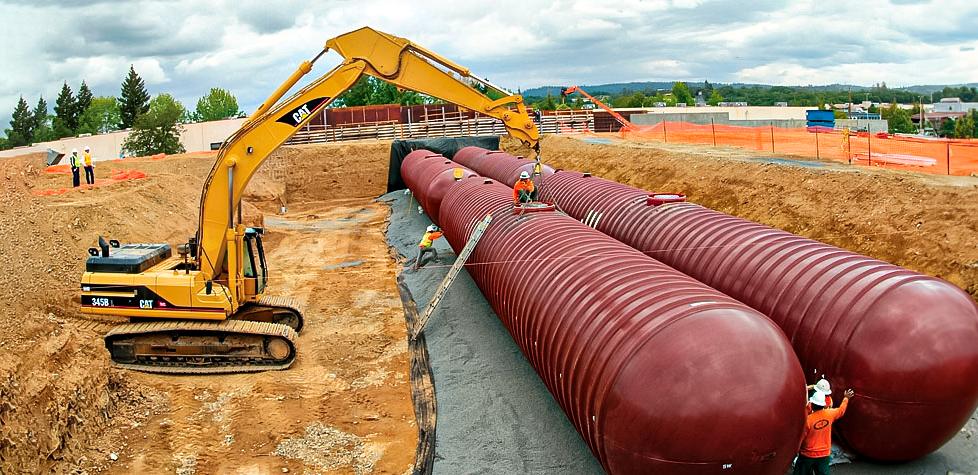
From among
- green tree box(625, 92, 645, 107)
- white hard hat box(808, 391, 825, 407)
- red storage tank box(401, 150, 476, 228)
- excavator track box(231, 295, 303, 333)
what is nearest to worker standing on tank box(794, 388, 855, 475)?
white hard hat box(808, 391, 825, 407)

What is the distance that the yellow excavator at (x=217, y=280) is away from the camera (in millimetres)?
12766

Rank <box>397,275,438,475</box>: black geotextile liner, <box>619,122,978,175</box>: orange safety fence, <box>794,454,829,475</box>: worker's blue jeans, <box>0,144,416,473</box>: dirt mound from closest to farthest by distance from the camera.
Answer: <box>794,454,829,475</box>: worker's blue jeans → <box>397,275,438,475</box>: black geotextile liner → <box>0,144,416,473</box>: dirt mound → <box>619,122,978,175</box>: orange safety fence

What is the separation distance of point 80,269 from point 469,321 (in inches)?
409

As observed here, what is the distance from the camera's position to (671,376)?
20.4 ft

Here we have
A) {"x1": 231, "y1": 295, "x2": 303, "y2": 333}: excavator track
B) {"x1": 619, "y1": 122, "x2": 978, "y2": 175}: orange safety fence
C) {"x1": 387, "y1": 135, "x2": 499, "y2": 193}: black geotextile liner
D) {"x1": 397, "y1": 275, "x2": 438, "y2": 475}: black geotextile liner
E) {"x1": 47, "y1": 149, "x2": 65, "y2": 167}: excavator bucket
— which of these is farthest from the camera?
{"x1": 47, "y1": 149, "x2": 65, "y2": 167}: excavator bucket

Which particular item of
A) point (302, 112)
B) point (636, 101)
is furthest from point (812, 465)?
point (636, 101)

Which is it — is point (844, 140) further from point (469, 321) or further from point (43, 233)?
point (43, 233)

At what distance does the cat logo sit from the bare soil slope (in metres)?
4.59

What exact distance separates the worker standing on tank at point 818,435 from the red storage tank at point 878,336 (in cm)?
37

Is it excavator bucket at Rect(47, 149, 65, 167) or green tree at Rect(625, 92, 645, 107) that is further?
green tree at Rect(625, 92, 645, 107)

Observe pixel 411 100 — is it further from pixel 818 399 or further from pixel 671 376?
pixel 671 376

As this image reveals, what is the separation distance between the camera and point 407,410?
11.1 metres

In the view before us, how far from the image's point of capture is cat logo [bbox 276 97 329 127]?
12828mm

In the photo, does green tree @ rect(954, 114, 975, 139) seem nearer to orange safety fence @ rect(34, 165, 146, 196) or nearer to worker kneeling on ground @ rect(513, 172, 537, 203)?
worker kneeling on ground @ rect(513, 172, 537, 203)
